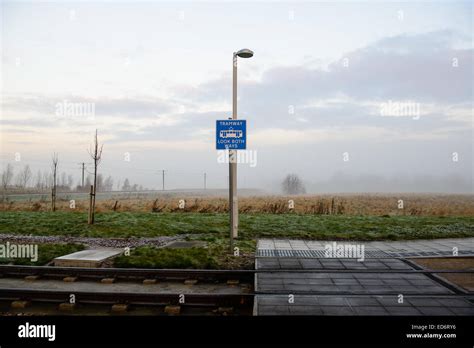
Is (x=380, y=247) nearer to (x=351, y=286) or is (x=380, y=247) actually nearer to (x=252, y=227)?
(x=351, y=286)

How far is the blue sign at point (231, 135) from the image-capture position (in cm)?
910

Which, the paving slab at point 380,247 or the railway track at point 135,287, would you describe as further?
the paving slab at point 380,247

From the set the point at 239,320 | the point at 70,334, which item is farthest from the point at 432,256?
the point at 70,334

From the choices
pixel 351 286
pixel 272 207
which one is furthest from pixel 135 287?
pixel 272 207

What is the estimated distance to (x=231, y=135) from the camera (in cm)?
912

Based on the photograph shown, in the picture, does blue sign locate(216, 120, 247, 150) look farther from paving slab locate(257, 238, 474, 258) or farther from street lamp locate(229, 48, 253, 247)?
paving slab locate(257, 238, 474, 258)

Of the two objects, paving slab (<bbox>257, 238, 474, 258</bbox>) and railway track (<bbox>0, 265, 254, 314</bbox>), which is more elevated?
paving slab (<bbox>257, 238, 474, 258</bbox>)

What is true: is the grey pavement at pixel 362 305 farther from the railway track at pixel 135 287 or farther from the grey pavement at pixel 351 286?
the railway track at pixel 135 287

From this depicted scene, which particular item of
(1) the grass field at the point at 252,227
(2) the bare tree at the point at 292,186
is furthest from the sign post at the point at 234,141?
(2) the bare tree at the point at 292,186

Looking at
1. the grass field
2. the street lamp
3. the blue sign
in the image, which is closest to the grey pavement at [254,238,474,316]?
the street lamp

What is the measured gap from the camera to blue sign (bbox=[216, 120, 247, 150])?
910 cm

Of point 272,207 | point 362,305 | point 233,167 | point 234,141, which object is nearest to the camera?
point 362,305

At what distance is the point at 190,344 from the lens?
4.17 m

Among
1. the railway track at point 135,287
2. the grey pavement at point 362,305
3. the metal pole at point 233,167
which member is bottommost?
the railway track at point 135,287
